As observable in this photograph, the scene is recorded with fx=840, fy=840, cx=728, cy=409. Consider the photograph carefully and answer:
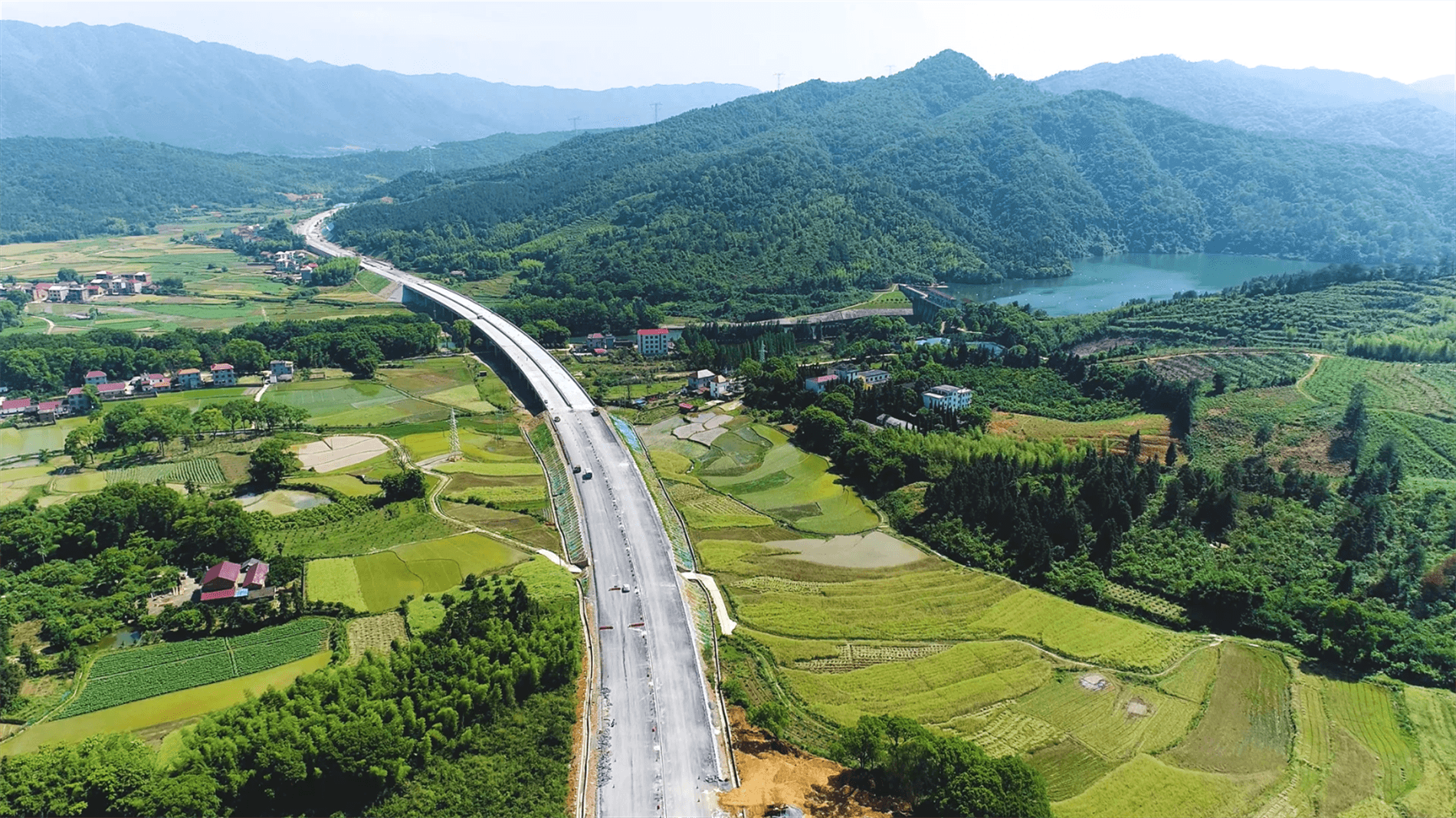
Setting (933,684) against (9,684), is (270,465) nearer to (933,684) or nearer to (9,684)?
(9,684)

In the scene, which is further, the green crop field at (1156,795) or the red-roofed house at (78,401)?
the red-roofed house at (78,401)

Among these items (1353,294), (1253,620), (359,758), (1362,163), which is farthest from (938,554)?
(1362,163)

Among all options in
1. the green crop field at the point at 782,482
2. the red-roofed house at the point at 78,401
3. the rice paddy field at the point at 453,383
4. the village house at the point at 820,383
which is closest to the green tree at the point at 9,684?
the green crop field at the point at 782,482

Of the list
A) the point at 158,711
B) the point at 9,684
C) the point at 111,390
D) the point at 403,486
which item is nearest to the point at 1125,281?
the point at 403,486

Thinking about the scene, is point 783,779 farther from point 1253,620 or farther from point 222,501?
point 222,501

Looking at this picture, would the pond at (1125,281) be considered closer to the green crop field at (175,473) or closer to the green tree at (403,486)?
the green tree at (403,486)

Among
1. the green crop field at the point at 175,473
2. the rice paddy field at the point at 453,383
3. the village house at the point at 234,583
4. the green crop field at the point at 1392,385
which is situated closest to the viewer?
the village house at the point at 234,583
